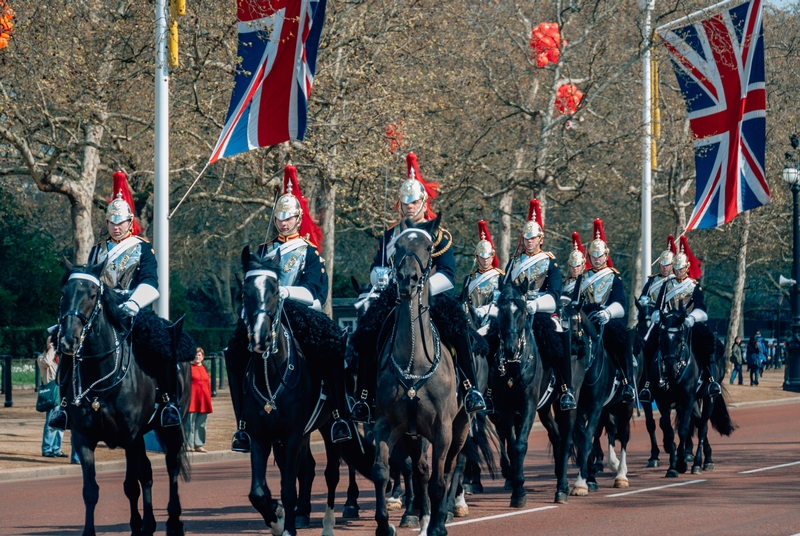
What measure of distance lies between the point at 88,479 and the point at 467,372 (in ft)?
10.3

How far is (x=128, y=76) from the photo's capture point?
20750 mm

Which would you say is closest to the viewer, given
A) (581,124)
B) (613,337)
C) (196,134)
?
(613,337)

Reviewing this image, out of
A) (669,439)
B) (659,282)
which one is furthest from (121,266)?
(659,282)

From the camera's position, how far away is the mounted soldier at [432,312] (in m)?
9.74

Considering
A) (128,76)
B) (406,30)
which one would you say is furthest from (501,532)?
(406,30)

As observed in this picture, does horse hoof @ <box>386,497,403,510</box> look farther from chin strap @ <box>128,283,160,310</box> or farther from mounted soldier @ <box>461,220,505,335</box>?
chin strap @ <box>128,283,160,310</box>

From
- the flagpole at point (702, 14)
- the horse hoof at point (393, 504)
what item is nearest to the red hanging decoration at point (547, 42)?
the flagpole at point (702, 14)

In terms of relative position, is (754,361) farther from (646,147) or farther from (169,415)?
(169,415)

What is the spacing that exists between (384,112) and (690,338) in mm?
9165

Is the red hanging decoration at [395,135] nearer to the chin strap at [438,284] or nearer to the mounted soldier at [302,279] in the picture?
the mounted soldier at [302,279]

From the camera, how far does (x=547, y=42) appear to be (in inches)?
1121

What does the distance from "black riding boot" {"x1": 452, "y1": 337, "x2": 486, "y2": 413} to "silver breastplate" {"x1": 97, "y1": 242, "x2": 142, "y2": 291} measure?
272cm

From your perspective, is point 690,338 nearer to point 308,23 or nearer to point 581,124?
point 308,23

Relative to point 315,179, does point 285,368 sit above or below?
below
